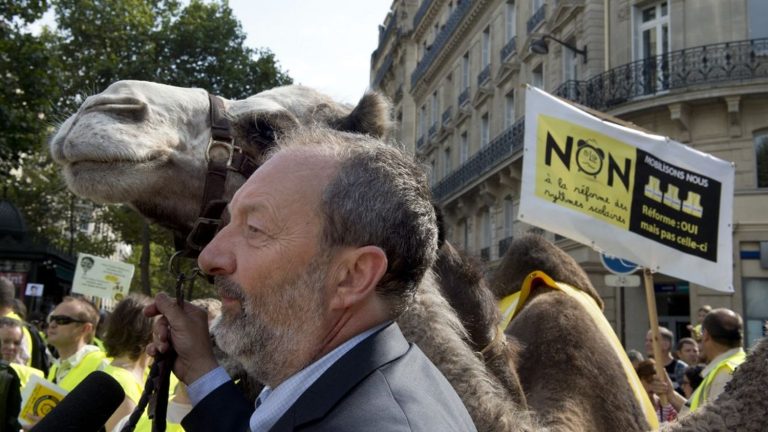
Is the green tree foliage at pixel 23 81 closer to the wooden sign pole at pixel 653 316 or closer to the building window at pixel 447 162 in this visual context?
the wooden sign pole at pixel 653 316

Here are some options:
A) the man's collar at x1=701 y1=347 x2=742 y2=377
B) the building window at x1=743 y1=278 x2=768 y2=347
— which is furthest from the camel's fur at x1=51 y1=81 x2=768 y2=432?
the building window at x1=743 y1=278 x2=768 y2=347

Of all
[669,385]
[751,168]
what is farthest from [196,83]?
→ [669,385]

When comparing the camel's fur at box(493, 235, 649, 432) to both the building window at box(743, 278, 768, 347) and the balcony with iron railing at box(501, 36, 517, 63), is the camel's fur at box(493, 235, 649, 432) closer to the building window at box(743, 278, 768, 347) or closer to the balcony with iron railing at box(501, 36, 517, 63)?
the building window at box(743, 278, 768, 347)

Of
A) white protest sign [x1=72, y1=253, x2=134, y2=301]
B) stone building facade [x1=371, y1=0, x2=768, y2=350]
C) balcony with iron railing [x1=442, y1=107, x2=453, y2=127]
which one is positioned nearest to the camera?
white protest sign [x1=72, y1=253, x2=134, y2=301]

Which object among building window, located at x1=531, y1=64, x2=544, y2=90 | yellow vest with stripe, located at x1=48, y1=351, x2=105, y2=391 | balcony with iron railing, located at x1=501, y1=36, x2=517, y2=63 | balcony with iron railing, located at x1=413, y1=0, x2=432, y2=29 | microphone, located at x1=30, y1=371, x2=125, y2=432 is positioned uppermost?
balcony with iron railing, located at x1=413, y1=0, x2=432, y2=29

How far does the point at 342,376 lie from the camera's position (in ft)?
4.17

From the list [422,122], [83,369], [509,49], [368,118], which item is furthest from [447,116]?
[368,118]

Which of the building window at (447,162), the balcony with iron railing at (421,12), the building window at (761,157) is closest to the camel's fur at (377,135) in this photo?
the building window at (761,157)

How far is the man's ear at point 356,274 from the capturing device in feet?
4.60

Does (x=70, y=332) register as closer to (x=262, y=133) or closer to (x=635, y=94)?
(x=262, y=133)

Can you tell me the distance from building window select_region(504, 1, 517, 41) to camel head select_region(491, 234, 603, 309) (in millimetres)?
26817

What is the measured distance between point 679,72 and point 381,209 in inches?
788

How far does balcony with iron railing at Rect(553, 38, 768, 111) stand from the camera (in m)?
18.8

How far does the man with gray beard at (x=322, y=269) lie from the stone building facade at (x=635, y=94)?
1008 centimetres
